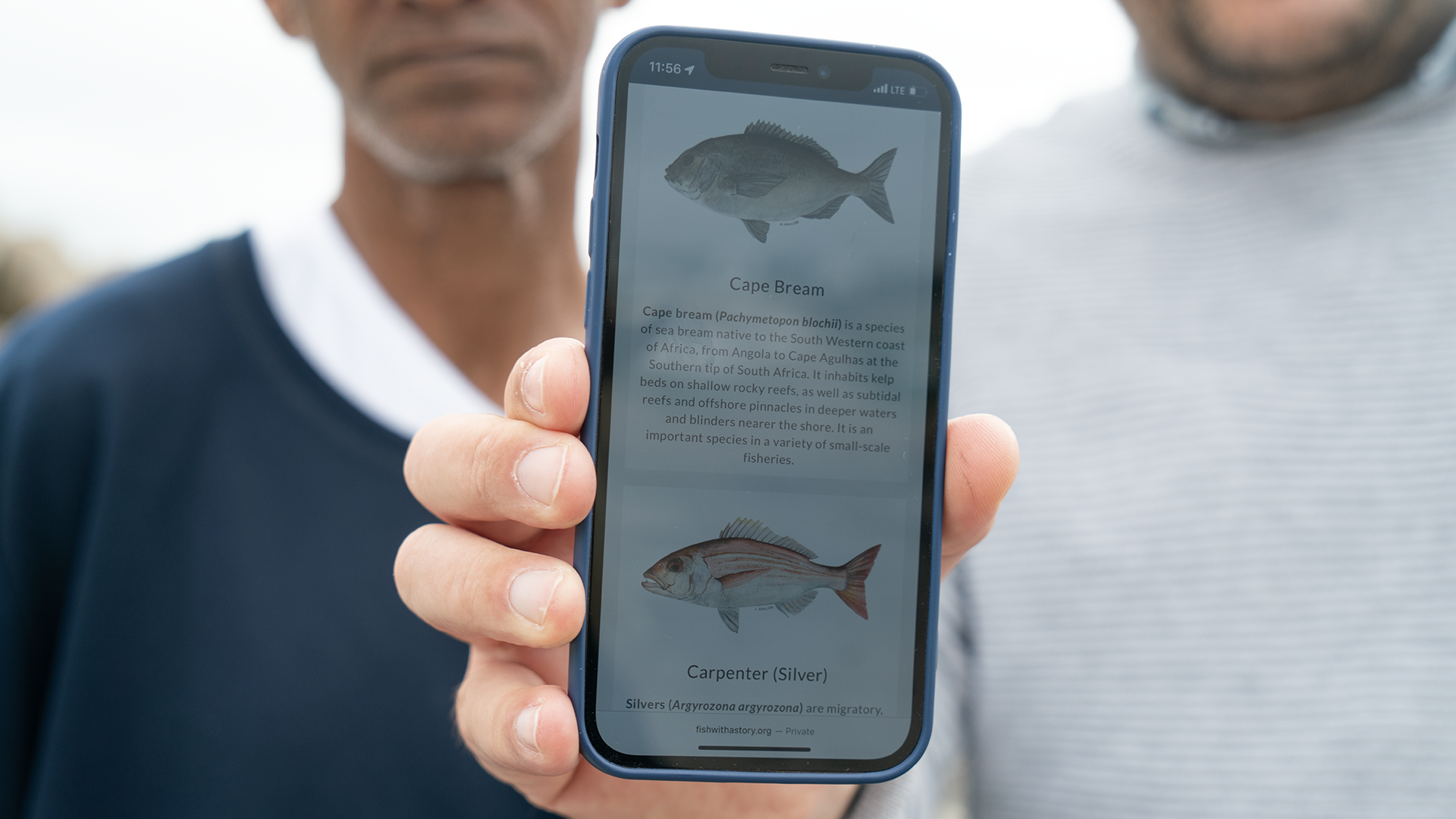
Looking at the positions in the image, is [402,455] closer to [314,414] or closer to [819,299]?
[314,414]

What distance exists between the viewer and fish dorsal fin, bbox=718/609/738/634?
104 centimetres

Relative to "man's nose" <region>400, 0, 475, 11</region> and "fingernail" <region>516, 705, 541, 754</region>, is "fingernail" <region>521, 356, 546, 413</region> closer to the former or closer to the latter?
"fingernail" <region>516, 705, 541, 754</region>

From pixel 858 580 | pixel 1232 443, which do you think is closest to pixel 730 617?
pixel 858 580

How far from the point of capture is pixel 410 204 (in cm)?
162

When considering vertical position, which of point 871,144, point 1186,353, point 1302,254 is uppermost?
point 871,144

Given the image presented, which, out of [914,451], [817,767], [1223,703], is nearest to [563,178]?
[914,451]

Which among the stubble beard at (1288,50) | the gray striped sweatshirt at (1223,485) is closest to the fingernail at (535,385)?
the gray striped sweatshirt at (1223,485)

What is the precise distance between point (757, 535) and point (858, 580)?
14cm

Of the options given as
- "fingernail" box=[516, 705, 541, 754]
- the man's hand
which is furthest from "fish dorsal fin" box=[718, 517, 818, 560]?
"fingernail" box=[516, 705, 541, 754]

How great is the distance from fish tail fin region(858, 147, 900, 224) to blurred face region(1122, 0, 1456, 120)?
1.06 meters

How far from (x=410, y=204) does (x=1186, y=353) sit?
1.54m

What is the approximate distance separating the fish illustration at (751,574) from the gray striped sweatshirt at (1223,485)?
2.13 feet

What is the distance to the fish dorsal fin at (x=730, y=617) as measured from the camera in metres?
1.04

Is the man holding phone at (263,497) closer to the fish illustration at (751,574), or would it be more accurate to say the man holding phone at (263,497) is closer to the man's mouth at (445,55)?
the man's mouth at (445,55)
